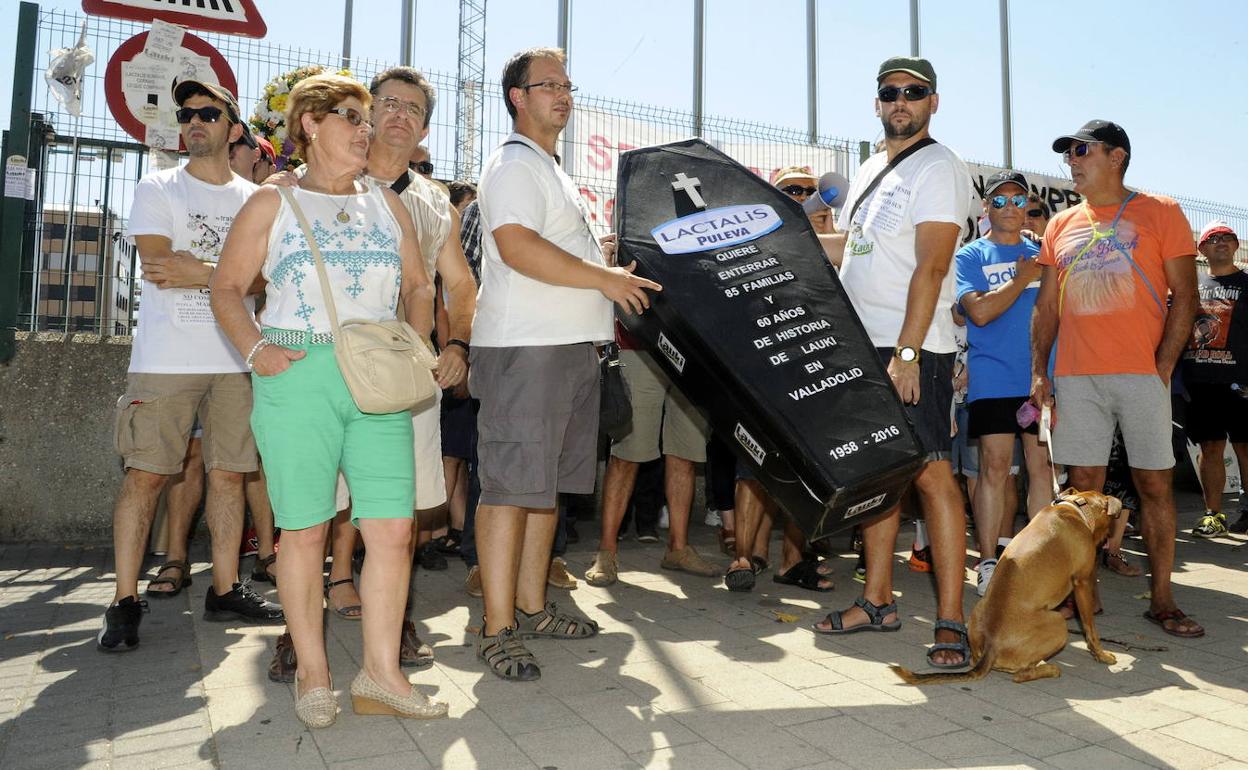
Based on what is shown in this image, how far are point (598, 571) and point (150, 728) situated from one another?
2.51 meters

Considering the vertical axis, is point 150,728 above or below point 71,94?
below

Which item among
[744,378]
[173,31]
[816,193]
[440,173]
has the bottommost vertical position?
[744,378]

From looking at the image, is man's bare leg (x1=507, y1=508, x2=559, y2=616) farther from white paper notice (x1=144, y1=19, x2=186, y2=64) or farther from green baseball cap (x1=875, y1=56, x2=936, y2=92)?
white paper notice (x1=144, y1=19, x2=186, y2=64)

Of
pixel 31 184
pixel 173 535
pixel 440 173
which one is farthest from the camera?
pixel 440 173

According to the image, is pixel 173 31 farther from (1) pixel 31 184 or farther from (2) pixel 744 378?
(2) pixel 744 378

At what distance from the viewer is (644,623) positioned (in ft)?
14.3

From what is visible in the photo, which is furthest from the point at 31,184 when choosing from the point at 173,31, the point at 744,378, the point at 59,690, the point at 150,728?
the point at 744,378

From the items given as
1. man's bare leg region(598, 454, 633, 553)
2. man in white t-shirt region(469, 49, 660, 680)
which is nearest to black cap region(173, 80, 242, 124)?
man in white t-shirt region(469, 49, 660, 680)

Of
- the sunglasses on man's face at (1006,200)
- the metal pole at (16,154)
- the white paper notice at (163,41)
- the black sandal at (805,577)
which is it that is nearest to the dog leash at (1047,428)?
the black sandal at (805,577)

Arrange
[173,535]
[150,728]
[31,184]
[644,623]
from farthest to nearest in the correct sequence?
[31,184] < [173,535] < [644,623] < [150,728]

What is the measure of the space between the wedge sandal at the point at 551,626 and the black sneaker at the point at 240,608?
1.07m

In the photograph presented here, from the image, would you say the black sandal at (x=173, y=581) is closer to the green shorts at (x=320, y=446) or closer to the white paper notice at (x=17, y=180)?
the green shorts at (x=320, y=446)

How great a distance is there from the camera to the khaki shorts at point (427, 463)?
354cm

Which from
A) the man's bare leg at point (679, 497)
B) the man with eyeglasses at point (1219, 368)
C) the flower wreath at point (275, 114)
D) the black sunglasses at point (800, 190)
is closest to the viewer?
the man's bare leg at point (679, 497)
